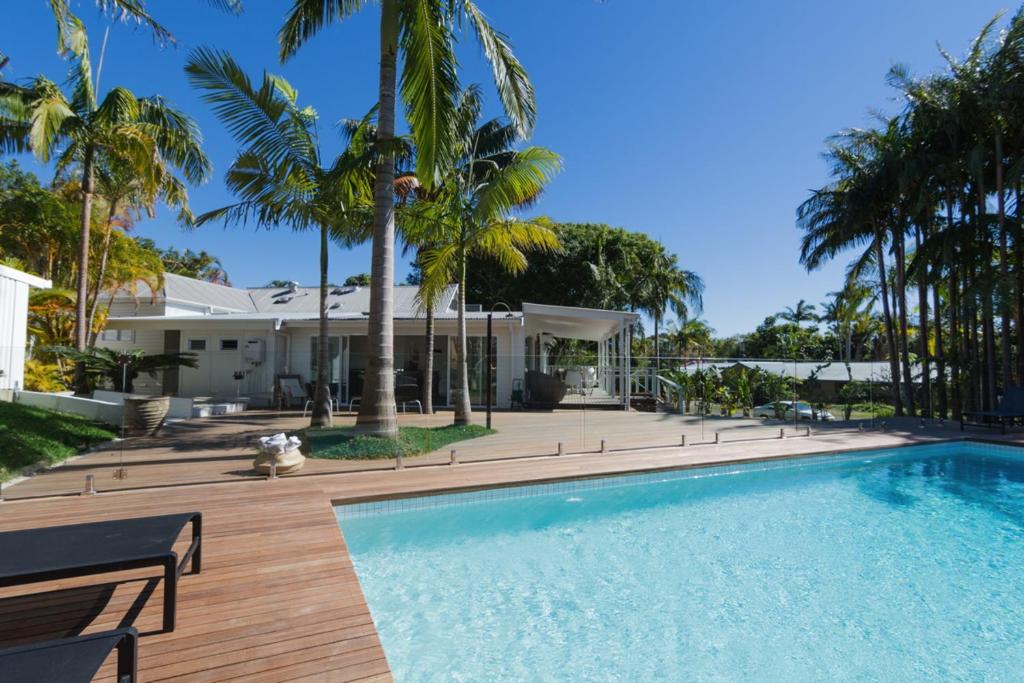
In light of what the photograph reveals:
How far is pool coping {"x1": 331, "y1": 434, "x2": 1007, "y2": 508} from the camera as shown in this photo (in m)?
5.64

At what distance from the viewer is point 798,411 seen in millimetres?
15070

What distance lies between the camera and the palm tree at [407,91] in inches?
275

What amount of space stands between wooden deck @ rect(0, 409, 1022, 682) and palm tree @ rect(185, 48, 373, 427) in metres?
4.65

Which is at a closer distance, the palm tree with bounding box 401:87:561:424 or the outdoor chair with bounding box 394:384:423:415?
the palm tree with bounding box 401:87:561:424

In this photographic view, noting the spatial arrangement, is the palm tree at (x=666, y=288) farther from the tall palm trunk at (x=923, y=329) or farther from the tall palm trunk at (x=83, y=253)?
the tall palm trunk at (x=83, y=253)

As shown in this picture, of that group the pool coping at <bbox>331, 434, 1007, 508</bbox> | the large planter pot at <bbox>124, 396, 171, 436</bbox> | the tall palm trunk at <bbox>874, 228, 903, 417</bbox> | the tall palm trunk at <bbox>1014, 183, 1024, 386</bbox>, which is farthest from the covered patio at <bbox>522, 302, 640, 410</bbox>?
the tall palm trunk at <bbox>1014, 183, 1024, 386</bbox>

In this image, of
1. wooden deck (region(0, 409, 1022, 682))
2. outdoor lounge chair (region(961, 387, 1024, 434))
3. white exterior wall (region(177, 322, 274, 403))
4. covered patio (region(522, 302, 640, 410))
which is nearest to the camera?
wooden deck (region(0, 409, 1022, 682))

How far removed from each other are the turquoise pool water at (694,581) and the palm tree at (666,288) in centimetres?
2118

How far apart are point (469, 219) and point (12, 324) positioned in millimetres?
9535

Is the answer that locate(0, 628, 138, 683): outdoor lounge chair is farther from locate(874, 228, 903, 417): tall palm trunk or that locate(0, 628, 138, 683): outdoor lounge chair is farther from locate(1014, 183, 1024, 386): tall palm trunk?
locate(874, 228, 903, 417): tall palm trunk

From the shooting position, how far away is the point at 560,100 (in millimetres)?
13844

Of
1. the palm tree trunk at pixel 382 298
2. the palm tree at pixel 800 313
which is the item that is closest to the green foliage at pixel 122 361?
the palm tree trunk at pixel 382 298

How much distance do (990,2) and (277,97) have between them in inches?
689

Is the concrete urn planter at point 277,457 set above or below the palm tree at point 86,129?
below
